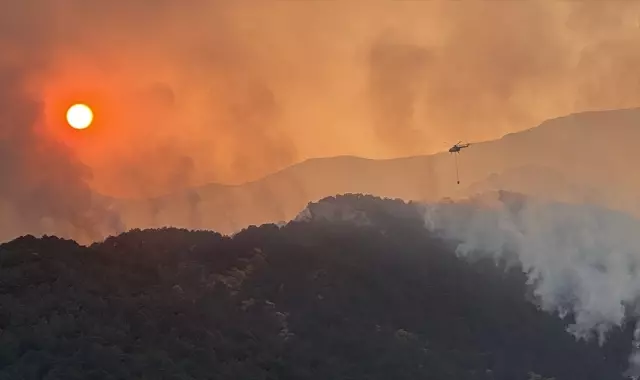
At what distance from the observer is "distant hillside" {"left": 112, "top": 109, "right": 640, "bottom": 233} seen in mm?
25078

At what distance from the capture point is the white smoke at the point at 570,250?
97.6 ft

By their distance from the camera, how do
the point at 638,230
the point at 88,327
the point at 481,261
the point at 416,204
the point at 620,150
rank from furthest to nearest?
the point at 481,261 → the point at 416,204 → the point at 638,230 → the point at 620,150 → the point at 88,327

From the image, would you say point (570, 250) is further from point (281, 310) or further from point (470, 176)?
point (281, 310)

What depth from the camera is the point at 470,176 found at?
2738 cm

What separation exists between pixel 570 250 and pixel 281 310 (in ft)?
41.4

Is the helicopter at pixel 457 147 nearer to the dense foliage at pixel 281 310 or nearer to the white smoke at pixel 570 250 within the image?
the white smoke at pixel 570 250

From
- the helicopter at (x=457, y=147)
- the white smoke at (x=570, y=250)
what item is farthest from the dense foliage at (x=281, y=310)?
the helicopter at (x=457, y=147)

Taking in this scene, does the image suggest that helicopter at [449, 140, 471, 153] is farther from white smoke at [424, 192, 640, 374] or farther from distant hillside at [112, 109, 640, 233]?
white smoke at [424, 192, 640, 374]

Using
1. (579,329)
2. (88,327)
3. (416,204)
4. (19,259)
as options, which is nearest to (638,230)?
(579,329)

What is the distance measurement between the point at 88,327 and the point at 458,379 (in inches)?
500

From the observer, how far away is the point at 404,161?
25.9m

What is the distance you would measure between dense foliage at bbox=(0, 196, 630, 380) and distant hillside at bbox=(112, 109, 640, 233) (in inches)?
60.7

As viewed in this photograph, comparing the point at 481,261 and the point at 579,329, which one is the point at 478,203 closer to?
the point at 481,261

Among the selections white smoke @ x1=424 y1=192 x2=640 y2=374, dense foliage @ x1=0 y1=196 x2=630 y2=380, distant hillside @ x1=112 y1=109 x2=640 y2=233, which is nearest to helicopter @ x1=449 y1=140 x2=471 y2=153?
distant hillside @ x1=112 y1=109 x2=640 y2=233
